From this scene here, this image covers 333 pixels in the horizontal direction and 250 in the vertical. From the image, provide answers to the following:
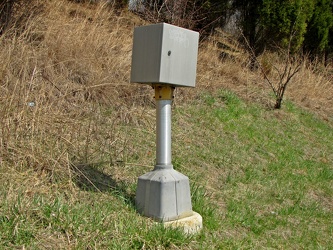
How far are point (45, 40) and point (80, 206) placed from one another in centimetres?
367

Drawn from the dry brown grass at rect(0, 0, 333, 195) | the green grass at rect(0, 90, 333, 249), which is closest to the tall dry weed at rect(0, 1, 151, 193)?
the dry brown grass at rect(0, 0, 333, 195)

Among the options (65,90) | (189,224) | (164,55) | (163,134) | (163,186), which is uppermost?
(164,55)

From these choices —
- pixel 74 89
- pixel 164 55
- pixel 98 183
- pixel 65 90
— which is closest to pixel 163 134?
pixel 164 55

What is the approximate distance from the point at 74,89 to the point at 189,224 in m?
2.80

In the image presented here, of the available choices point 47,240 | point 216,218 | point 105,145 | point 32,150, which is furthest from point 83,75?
point 47,240

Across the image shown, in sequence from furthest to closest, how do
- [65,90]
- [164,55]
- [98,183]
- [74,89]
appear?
[74,89] < [65,90] < [98,183] < [164,55]

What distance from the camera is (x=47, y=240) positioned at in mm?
2676

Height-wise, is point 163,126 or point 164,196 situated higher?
point 163,126

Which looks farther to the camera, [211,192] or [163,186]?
[211,192]

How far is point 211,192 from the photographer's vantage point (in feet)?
14.2

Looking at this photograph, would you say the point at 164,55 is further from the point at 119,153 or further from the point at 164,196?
the point at 119,153

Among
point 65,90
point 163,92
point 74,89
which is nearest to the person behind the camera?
point 163,92

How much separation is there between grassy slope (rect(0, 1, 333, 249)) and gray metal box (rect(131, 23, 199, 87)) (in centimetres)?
101

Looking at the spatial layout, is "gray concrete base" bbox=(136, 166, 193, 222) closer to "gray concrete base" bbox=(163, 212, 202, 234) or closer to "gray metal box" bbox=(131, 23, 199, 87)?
"gray concrete base" bbox=(163, 212, 202, 234)
